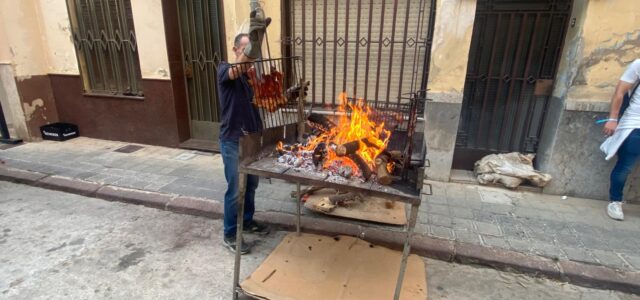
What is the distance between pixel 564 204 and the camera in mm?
4172

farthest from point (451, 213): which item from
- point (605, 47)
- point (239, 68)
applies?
point (239, 68)

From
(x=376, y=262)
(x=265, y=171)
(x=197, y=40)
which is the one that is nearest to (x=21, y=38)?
(x=197, y=40)

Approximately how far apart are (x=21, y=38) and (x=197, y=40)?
305cm

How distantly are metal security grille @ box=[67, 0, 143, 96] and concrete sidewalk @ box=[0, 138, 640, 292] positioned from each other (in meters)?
1.35

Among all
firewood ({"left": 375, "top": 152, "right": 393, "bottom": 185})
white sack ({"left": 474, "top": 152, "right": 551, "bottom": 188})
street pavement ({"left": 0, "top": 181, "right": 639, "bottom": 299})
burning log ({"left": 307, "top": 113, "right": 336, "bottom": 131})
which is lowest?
street pavement ({"left": 0, "top": 181, "right": 639, "bottom": 299})

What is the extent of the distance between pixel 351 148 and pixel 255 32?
41.1 inches

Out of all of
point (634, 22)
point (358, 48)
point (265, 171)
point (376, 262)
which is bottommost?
point (376, 262)

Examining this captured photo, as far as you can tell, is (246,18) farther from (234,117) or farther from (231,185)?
(231,185)

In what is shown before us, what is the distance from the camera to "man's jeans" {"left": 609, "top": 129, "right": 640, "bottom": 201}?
3.65 m

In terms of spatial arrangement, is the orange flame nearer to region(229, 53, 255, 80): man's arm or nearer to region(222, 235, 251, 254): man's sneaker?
region(229, 53, 255, 80): man's arm

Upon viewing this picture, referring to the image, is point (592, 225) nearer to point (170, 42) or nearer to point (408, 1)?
point (408, 1)

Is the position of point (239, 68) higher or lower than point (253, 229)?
higher

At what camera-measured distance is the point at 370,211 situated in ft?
12.6

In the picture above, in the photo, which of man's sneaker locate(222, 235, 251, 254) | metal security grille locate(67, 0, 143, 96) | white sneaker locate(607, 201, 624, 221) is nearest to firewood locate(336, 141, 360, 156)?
man's sneaker locate(222, 235, 251, 254)
